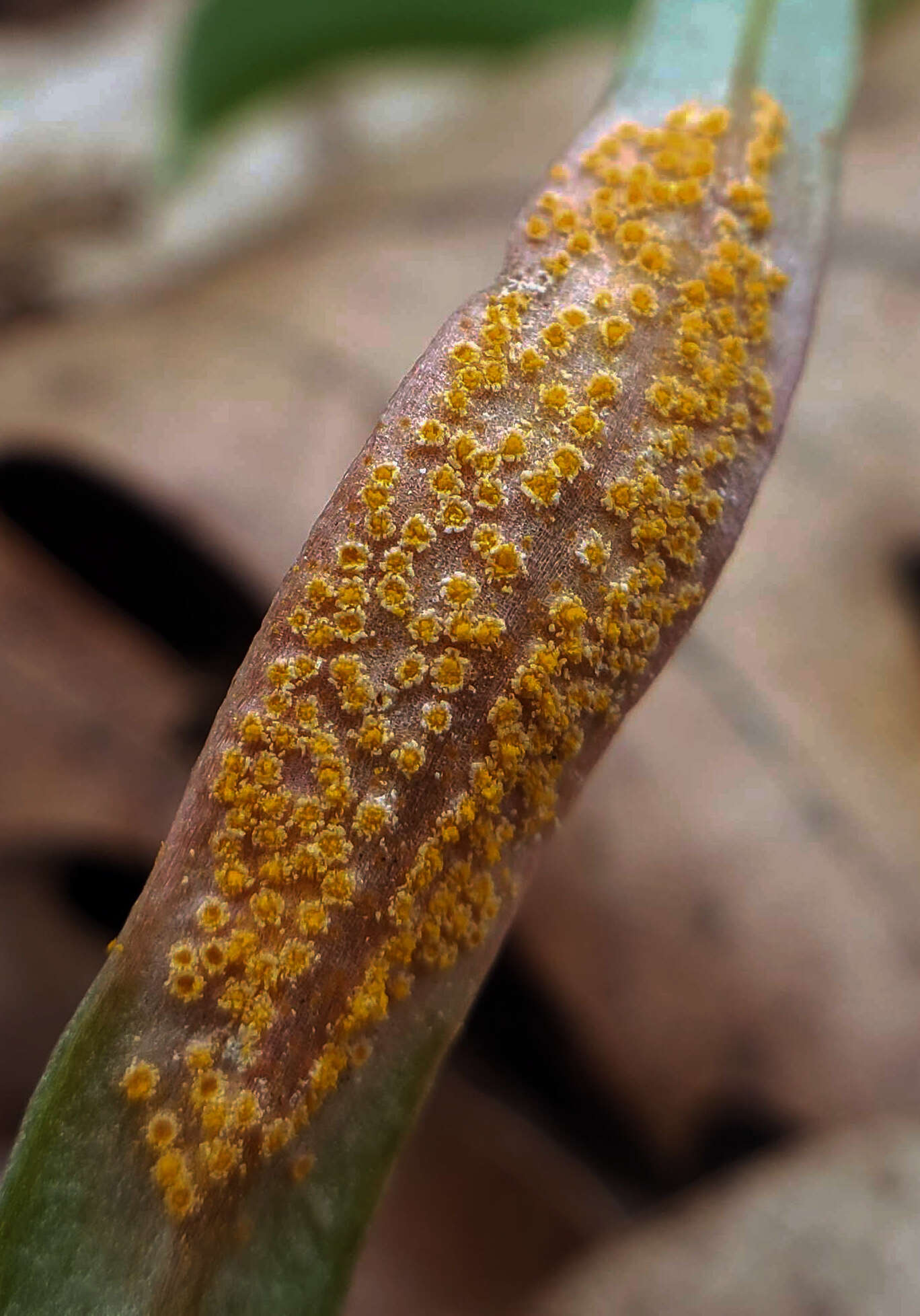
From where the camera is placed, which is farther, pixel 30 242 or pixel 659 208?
pixel 30 242

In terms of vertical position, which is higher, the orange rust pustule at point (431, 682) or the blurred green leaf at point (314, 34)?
the blurred green leaf at point (314, 34)

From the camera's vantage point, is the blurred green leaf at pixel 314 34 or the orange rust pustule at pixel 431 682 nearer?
the orange rust pustule at pixel 431 682

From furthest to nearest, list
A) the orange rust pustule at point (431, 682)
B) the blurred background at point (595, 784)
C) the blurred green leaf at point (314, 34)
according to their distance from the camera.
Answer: the blurred green leaf at point (314, 34), the blurred background at point (595, 784), the orange rust pustule at point (431, 682)

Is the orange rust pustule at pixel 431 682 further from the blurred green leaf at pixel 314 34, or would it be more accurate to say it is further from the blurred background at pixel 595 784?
the blurred green leaf at pixel 314 34

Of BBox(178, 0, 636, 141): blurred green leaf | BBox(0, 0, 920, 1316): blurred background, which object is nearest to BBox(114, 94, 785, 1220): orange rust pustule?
BBox(0, 0, 920, 1316): blurred background

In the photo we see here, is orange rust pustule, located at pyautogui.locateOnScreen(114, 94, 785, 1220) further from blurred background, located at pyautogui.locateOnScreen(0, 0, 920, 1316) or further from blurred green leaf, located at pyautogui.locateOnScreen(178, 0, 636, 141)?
blurred green leaf, located at pyautogui.locateOnScreen(178, 0, 636, 141)

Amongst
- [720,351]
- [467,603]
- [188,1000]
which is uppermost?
[720,351]

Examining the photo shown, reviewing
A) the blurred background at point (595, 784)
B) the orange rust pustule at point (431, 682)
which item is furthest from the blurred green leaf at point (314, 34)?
the orange rust pustule at point (431, 682)

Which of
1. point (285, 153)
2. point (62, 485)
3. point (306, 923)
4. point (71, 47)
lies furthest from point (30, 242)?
point (306, 923)

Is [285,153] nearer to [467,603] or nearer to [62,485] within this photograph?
[62,485]
